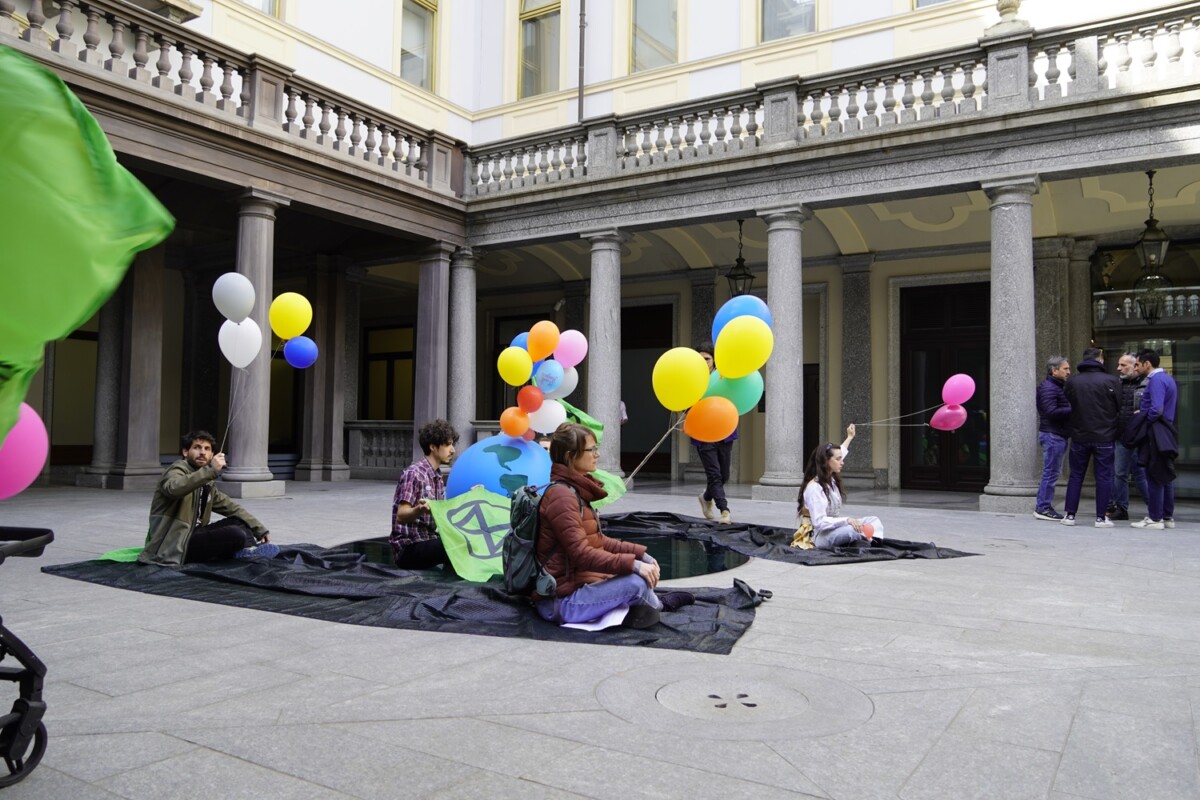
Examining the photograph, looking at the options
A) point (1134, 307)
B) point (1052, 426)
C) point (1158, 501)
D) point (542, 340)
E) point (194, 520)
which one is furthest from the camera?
point (1134, 307)

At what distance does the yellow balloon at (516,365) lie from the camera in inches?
373

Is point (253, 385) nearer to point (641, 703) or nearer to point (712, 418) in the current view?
point (712, 418)

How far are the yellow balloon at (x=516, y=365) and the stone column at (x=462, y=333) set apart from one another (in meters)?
7.11

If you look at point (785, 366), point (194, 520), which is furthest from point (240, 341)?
point (785, 366)

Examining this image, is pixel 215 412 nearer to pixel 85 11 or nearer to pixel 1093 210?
pixel 85 11

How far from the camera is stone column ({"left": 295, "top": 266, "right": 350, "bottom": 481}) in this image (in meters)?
17.8

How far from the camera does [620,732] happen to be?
10.6 ft

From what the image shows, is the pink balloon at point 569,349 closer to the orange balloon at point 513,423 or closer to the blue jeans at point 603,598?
the orange balloon at point 513,423

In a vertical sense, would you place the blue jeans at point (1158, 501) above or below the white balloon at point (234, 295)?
below

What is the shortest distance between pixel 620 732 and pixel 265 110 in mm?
12431

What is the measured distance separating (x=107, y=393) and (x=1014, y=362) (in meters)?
14.5

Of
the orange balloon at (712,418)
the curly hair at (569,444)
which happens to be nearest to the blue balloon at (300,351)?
the orange balloon at (712,418)

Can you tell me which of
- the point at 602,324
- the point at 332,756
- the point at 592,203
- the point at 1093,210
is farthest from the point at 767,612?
the point at 1093,210

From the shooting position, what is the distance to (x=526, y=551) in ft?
16.7
